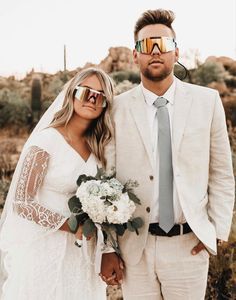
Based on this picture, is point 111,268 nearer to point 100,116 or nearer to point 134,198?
point 134,198

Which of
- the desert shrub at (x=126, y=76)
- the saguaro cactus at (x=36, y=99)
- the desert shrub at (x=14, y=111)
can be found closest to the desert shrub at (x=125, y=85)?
the desert shrub at (x=126, y=76)

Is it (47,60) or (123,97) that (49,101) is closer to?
(47,60)

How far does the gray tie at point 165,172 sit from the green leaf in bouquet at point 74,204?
518mm

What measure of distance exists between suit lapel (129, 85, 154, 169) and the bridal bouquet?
255 millimetres

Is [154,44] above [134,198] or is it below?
above

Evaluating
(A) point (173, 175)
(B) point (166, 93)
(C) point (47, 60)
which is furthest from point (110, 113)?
(C) point (47, 60)

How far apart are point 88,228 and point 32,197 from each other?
43cm

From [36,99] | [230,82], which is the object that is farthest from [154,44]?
[230,82]

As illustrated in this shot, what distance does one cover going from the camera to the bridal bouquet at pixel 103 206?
9.38 feet

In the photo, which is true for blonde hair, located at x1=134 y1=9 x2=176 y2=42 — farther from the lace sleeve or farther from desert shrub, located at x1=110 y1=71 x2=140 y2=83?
desert shrub, located at x1=110 y1=71 x2=140 y2=83

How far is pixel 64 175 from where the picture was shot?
3.13m

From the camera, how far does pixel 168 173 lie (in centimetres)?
301

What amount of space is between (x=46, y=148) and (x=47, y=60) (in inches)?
468

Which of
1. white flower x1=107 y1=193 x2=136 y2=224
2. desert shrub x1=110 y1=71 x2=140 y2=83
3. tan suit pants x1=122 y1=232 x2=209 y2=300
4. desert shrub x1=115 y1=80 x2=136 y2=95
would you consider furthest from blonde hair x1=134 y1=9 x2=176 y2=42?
desert shrub x1=110 y1=71 x2=140 y2=83
